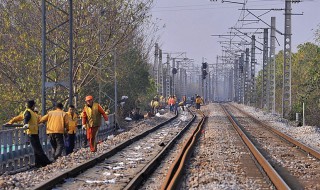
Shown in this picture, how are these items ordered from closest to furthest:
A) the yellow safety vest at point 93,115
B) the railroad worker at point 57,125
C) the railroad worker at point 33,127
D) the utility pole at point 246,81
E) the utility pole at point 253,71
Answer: the railroad worker at point 33,127 → the railroad worker at point 57,125 → the yellow safety vest at point 93,115 → the utility pole at point 253,71 → the utility pole at point 246,81

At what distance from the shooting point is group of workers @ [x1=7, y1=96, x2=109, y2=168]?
637 inches

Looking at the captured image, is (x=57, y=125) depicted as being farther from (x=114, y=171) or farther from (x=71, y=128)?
(x=114, y=171)

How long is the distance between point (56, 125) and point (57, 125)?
29 millimetres

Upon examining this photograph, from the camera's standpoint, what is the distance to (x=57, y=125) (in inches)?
699

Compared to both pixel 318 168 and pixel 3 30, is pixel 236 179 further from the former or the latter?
pixel 3 30

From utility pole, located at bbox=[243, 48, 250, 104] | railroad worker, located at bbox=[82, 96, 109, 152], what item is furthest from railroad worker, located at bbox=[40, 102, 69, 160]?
utility pole, located at bbox=[243, 48, 250, 104]

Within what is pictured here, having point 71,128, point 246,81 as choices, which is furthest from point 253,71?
point 71,128

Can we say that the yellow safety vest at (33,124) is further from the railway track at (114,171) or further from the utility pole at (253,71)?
the utility pole at (253,71)

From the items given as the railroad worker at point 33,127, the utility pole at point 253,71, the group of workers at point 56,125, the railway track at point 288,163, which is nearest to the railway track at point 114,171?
the group of workers at point 56,125

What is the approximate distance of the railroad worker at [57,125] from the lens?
1772 cm

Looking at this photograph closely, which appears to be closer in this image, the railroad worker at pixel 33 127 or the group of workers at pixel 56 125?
the railroad worker at pixel 33 127

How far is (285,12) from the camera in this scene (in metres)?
41.7

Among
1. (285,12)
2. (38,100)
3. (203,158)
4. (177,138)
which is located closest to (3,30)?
(38,100)

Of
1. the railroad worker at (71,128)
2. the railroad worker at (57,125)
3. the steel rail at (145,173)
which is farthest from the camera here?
the railroad worker at (71,128)
